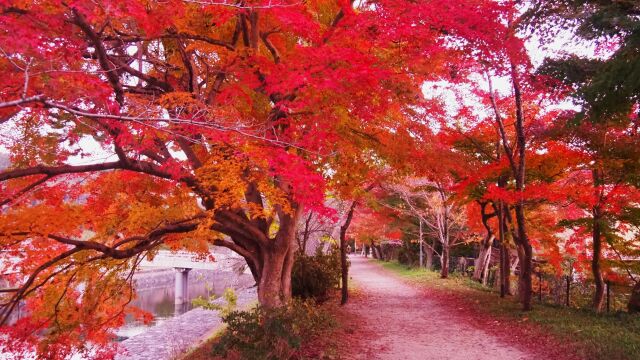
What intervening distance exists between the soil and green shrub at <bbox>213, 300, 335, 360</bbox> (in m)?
1.36

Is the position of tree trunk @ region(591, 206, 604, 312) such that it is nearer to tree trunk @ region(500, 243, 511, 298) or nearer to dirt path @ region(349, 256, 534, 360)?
tree trunk @ region(500, 243, 511, 298)

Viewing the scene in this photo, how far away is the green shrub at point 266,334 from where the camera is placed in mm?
7469

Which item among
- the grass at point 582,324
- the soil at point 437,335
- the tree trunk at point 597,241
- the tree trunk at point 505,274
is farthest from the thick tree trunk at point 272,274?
the tree trunk at point 505,274

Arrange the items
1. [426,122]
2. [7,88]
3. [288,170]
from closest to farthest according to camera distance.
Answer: [7,88] → [288,170] → [426,122]

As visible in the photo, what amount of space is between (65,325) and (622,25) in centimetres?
1152

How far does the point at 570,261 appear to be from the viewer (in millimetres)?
18844

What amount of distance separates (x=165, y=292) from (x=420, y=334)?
133 feet

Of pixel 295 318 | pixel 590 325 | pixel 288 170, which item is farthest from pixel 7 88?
pixel 590 325

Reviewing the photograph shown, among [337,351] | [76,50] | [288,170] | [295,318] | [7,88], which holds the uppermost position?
[76,50]

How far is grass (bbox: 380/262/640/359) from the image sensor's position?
7.88 metres

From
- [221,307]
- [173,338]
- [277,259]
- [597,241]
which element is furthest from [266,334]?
[173,338]

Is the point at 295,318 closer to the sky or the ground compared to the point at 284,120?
closer to the ground

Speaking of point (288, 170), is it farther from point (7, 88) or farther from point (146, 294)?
point (146, 294)

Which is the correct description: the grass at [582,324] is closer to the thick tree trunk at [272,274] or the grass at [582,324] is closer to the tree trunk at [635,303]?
the tree trunk at [635,303]
